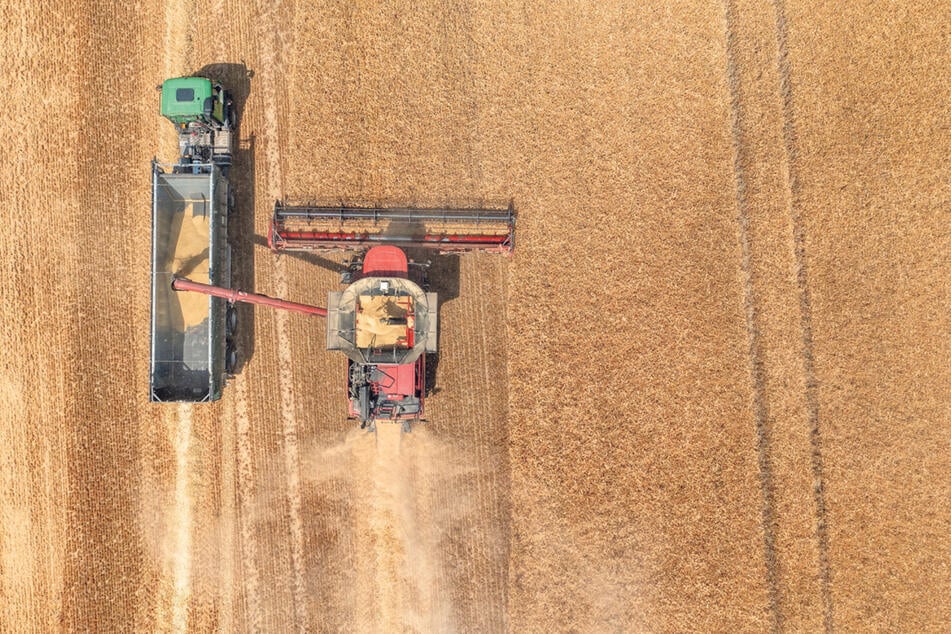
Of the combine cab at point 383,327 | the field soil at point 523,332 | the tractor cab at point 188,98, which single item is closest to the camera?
the combine cab at point 383,327

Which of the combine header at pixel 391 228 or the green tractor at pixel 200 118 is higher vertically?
the green tractor at pixel 200 118

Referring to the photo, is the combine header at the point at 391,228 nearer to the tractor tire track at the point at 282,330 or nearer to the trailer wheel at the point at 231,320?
the tractor tire track at the point at 282,330

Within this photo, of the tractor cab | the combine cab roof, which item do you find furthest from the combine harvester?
the combine cab roof

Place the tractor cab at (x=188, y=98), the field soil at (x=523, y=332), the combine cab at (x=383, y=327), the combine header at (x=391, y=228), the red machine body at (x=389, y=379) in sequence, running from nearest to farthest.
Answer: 1. the combine cab at (x=383, y=327)
2. the red machine body at (x=389, y=379)
3. the tractor cab at (x=188, y=98)
4. the combine header at (x=391, y=228)
5. the field soil at (x=523, y=332)

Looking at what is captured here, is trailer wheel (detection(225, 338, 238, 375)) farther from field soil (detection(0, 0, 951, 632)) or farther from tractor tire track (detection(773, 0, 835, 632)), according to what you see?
tractor tire track (detection(773, 0, 835, 632))

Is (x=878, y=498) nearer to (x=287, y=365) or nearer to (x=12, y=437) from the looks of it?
(x=287, y=365)

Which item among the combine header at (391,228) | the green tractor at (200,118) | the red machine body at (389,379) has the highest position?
the green tractor at (200,118)

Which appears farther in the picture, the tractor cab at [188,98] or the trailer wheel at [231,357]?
the trailer wheel at [231,357]

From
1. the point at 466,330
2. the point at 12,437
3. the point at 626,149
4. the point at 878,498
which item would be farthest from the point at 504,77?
the point at 12,437

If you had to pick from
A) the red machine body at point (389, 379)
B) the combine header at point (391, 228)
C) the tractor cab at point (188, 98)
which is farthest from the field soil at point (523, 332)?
the red machine body at point (389, 379)
